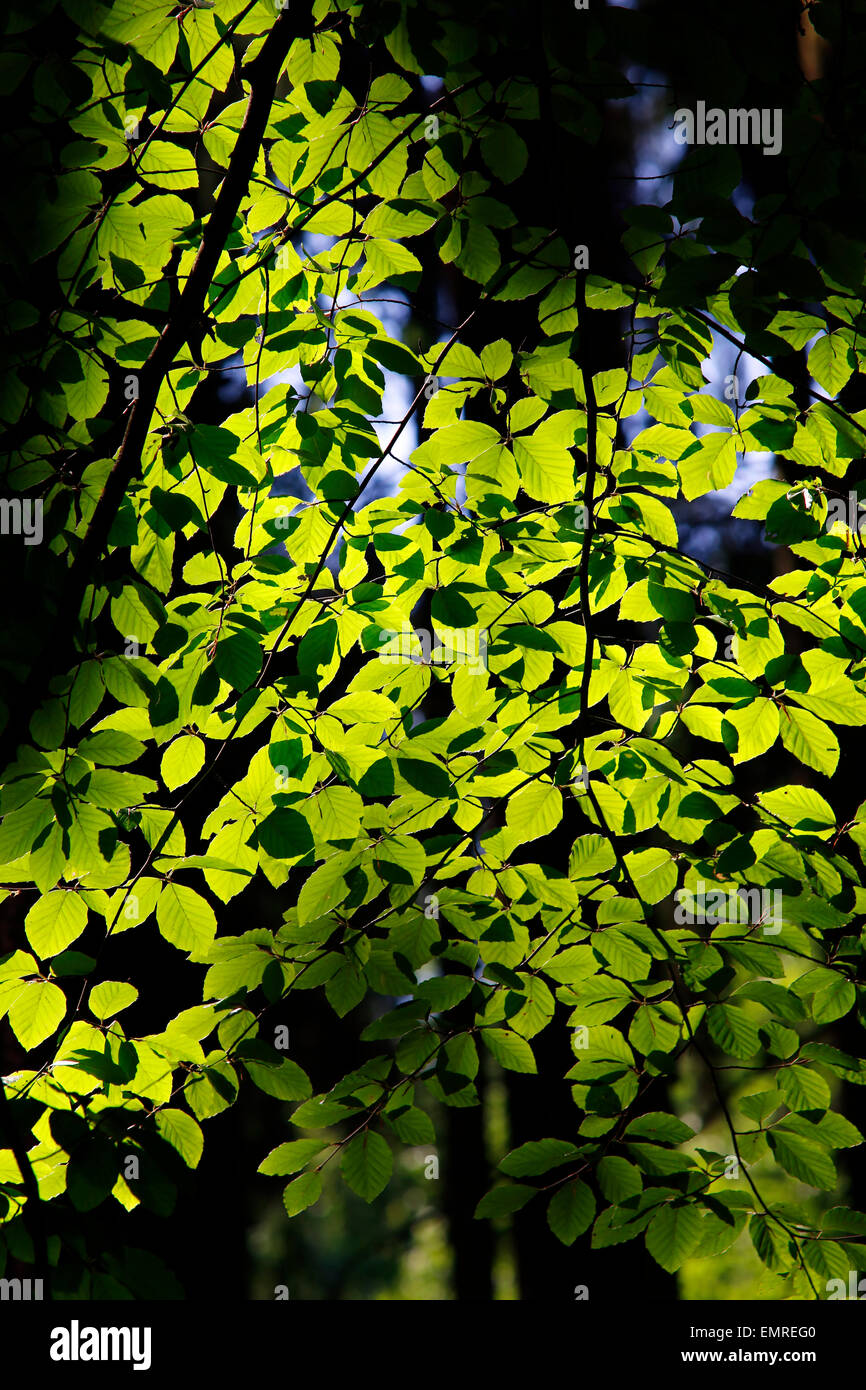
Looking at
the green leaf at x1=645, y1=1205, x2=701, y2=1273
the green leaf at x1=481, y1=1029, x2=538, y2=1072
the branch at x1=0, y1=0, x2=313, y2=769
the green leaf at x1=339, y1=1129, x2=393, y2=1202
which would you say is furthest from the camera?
the green leaf at x1=481, y1=1029, x2=538, y2=1072

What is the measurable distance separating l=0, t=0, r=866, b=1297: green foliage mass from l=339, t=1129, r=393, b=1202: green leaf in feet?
0.04

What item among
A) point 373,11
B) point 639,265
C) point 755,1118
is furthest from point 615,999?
point 373,11

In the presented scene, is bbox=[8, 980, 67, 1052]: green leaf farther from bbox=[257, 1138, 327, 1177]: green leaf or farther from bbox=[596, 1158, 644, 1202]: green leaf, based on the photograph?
bbox=[596, 1158, 644, 1202]: green leaf

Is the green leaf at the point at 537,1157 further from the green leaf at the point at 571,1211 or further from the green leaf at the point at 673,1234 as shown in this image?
the green leaf at the point at 673,1234

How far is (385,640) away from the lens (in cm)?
189

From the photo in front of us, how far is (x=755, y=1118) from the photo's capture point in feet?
6.23

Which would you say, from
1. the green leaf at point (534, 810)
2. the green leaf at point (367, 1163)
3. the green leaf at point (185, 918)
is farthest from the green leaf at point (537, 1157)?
the green leaf at point (185, 918)

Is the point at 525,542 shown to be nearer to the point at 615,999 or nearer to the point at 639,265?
the point at 639,265

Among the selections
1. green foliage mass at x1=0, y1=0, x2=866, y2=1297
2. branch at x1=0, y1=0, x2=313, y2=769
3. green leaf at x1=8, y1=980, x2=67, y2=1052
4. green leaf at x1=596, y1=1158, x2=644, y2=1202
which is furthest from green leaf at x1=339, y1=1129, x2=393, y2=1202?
branch at x1=0, y1=0, x2=313, y2=769

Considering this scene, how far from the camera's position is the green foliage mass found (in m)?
1.66

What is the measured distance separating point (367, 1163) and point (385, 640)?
3.63 feet

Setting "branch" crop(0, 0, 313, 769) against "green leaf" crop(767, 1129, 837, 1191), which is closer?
"branch" crop(0, 0, 313, 769)

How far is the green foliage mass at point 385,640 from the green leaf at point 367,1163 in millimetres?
11

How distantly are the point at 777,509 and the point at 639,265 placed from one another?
1.91 ft
